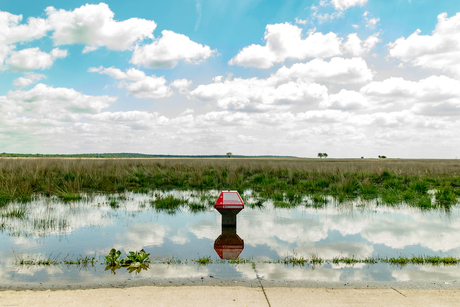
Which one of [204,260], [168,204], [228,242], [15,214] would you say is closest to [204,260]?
[204,260]

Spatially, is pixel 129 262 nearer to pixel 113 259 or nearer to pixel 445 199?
pixel 113 259

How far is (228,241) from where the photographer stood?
20.9 feet

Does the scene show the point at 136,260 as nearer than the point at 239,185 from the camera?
Yes

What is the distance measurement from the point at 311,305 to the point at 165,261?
8.67 ft

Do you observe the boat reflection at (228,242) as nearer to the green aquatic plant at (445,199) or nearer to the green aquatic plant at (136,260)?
the green aquatic plant at (136,260)

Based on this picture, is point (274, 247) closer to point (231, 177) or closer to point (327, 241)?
point (327, 241)

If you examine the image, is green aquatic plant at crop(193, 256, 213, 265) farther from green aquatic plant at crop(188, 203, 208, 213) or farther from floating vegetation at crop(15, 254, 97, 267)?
green aquatic plant at crop(188, 203, 208, 213)

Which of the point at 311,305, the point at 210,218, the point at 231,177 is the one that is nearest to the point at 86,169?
the point at 231,177

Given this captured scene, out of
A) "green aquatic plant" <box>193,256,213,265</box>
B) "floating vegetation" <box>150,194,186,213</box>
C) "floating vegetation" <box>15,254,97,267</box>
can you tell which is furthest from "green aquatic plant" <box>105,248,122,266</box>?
"floating vegetation" <box>150,194,186,213</box>

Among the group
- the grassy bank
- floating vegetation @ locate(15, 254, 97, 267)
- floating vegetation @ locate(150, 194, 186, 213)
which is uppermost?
the grassy bank

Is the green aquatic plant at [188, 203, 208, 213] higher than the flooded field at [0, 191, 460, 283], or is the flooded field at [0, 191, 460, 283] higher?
the green aquatic plant at [188, 203, 208, 213]

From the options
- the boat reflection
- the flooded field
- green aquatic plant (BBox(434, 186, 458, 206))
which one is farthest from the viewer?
green aquatic plant (BBox(434, 186, 458, 206))

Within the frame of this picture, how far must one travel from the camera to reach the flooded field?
478 centimetres

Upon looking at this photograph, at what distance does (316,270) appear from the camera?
4883 mm
